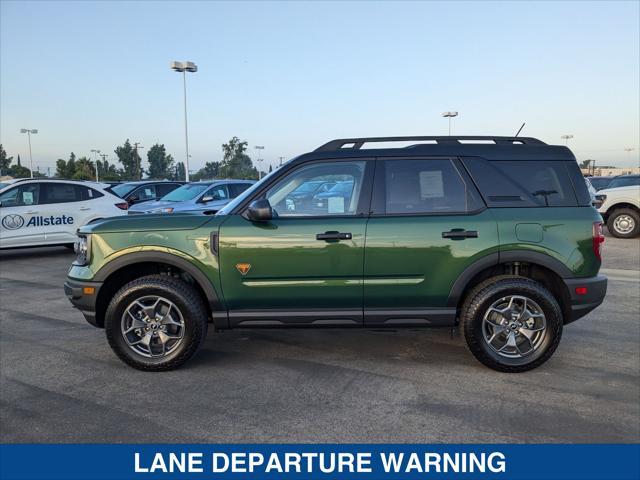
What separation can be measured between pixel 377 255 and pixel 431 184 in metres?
0.79

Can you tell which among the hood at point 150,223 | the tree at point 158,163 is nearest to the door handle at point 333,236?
the hood at point 150,223

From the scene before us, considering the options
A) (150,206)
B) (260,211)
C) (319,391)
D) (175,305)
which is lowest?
(319,391)

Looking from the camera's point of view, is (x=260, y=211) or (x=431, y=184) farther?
(x=431, y=184)

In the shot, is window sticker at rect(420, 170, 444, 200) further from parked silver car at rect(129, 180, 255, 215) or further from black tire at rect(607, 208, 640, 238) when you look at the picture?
black tire at rect(607, 208, 640, 238)

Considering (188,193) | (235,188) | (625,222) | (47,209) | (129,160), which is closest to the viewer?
(47,209)

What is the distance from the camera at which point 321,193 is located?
409cm

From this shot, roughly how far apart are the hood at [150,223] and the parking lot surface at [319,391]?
122cm

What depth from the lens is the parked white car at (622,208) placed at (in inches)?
496

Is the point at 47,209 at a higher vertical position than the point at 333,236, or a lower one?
higher

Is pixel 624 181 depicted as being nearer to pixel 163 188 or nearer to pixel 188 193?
pixel 188 193

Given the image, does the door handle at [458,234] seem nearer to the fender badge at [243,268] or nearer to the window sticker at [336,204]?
the window sticker at [336,204]

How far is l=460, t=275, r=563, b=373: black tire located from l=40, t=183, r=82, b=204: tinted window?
9.30 metres

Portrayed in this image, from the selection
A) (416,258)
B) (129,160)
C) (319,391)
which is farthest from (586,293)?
(129,160)

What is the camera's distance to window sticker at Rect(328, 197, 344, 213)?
4.05 m
